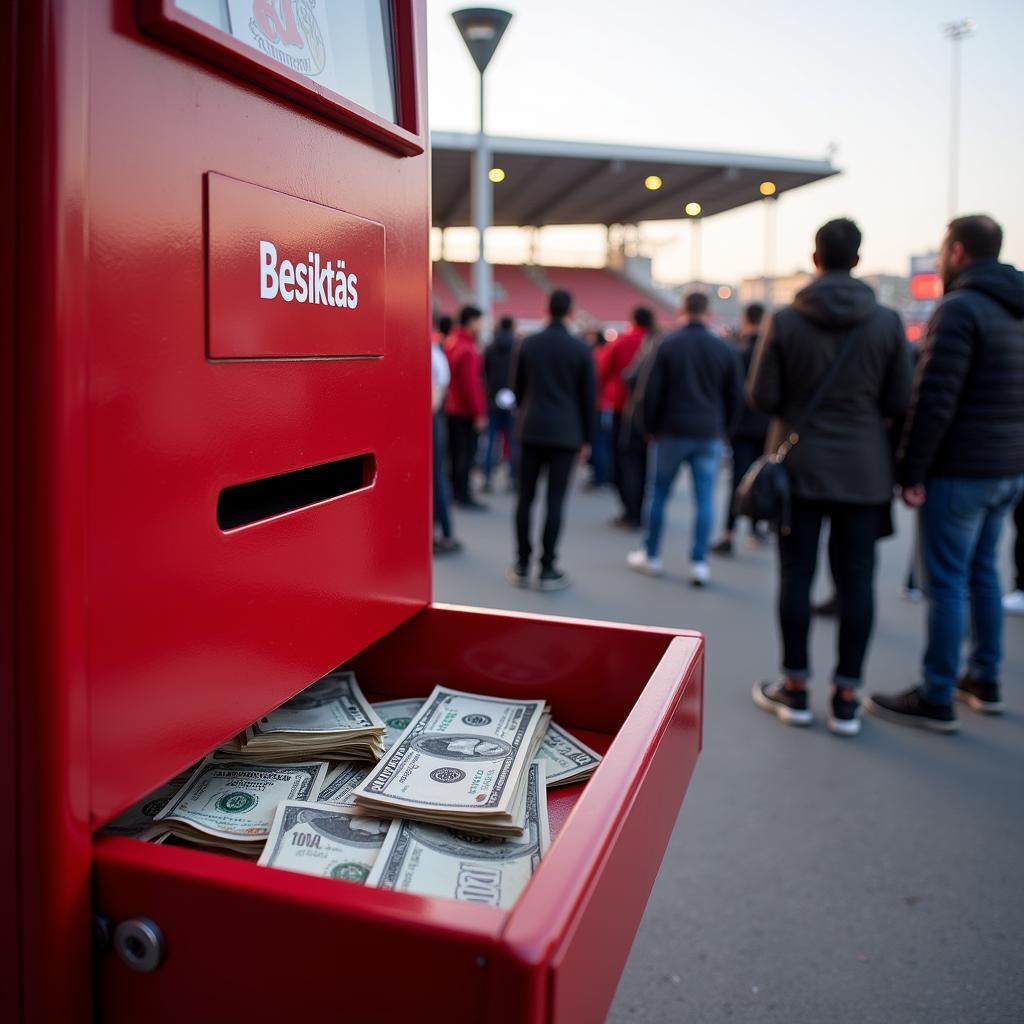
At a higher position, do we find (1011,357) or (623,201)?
(623,201)

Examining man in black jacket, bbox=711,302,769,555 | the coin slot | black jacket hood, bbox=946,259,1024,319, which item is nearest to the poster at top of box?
the coin slot

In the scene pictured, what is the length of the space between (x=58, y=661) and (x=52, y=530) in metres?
0.10

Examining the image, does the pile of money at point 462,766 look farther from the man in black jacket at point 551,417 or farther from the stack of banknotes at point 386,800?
the man in black jacket at point 551,417

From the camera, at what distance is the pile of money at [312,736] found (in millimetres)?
1205

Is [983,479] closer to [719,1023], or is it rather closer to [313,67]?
[719,1023]

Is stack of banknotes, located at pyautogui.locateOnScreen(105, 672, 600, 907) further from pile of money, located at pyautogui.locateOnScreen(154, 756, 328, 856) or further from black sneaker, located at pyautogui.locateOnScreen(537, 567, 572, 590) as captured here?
black sneaker, located at pyautogui.locateOnScreen(537, 567, 572, 590)

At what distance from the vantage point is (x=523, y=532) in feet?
18.0

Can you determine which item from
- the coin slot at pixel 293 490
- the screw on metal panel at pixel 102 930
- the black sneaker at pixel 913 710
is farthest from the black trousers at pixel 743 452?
the screw on metal panel at pixel 102 930

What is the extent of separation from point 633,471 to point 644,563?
1.50 metres

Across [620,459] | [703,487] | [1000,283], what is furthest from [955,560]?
[620,459]

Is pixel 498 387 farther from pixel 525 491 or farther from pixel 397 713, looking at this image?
pixel 397 713

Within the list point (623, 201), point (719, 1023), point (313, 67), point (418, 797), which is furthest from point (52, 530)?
point (623, 201)

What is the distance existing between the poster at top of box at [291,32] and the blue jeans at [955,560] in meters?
2.83

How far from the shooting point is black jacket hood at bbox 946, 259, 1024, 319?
125 inches
